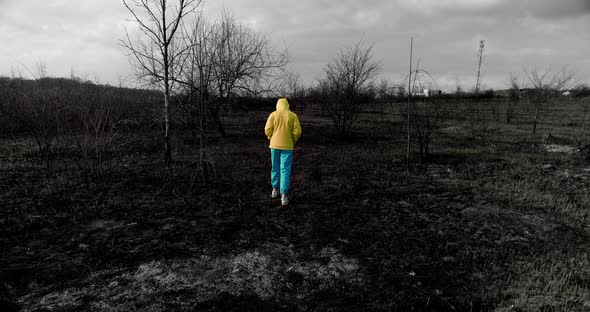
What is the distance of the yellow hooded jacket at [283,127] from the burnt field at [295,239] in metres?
1.11

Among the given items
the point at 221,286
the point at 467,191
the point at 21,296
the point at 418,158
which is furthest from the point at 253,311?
the point at 418,158

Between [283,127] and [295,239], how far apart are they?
185 centimetres

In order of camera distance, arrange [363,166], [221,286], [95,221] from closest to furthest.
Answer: [221,286] < [95,221] < [363,166]

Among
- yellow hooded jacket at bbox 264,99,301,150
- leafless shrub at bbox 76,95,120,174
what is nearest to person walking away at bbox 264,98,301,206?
yellow hooded jacket at bbox 264,99,301,150

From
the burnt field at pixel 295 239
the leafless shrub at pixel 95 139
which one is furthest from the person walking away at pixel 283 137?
the leafless shrub at pixel 95 139

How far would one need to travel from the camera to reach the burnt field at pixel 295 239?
309 centimetres

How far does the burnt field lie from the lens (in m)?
3.09

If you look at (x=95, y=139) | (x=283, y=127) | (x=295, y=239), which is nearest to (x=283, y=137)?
(x=283, y=127)

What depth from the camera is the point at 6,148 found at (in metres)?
10.6

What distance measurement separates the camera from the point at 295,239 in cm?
434

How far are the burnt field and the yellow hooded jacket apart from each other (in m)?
1.11

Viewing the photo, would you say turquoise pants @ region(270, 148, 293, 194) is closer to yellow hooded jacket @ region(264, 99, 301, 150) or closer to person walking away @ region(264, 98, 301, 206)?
person walking away @ region(264, 98, 301, 206)

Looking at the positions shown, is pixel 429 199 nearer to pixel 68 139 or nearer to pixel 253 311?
pixel 253 311

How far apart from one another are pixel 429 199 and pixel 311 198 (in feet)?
7.40
